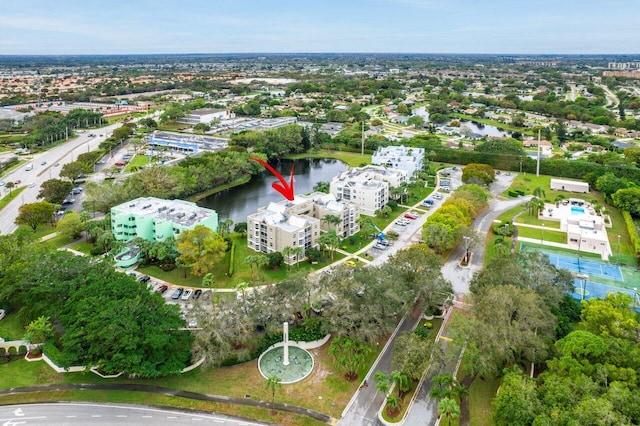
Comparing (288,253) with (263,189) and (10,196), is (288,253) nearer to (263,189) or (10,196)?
(263,189)

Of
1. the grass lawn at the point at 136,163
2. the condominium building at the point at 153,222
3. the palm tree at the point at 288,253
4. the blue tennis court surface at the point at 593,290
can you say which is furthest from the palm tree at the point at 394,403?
the grass lawn at the point at 136,163

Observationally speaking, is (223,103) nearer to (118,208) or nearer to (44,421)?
(118,208)

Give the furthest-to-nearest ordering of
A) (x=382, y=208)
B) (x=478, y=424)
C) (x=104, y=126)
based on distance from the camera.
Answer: (x=104, y=126), (x=382, y=208), (x=478, y=424)

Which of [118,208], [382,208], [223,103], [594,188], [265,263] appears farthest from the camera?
[223,103]

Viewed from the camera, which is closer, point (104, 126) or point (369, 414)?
point (369, 414)

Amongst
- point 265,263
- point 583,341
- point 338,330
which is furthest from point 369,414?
point 265,263

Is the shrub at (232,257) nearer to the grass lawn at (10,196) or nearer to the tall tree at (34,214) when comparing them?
the tall tree at (34,214)

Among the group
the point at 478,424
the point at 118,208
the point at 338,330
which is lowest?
the point at 478,424

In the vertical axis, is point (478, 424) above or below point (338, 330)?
below
